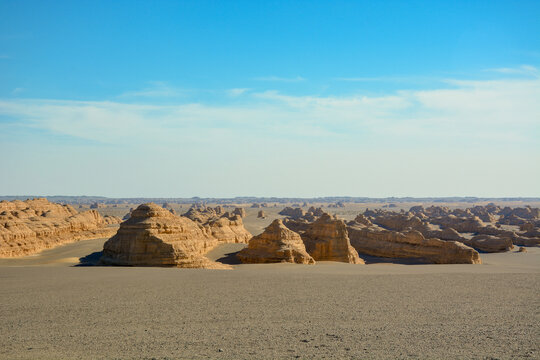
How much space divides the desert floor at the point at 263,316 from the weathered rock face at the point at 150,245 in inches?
133

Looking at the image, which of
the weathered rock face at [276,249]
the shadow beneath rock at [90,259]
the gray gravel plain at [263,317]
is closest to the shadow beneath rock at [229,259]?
the weathered rock face at [276,249]

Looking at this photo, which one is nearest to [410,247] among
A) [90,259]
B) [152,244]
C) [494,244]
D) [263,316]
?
[494,244]

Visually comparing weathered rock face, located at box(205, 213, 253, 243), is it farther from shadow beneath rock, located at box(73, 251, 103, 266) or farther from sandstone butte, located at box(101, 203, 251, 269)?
sandstone butte, located at box(101, 203, 251, 269)

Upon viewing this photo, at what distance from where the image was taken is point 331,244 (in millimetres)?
32500

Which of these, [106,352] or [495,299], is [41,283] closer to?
[106,352]

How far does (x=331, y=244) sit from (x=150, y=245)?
14387mm

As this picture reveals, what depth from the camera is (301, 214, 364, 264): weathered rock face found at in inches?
1270

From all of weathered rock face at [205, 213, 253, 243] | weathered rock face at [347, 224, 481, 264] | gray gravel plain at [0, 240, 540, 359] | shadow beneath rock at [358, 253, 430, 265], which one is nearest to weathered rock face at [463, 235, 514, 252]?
weathered rock face at [347, 224, 481, 264]

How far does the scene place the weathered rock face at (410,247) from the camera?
33.5 m

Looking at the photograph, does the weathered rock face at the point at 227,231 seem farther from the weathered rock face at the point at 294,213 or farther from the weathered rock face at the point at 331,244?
the weathered rock face at the point at 294,213

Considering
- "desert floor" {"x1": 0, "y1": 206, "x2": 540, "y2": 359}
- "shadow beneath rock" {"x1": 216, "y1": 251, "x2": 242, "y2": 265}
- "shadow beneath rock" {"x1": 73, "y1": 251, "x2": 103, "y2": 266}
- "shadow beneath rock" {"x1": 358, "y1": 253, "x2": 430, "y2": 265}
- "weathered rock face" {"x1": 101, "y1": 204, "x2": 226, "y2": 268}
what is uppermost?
"weathered rock face" {"x1": 101, "y1": 204, "x2": 226, "y2": 268}

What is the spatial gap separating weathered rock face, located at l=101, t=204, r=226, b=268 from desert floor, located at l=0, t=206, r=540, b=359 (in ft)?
11.1

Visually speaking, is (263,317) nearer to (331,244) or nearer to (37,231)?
(331,244)

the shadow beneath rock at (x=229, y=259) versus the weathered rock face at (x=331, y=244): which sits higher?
the weathered rock face at (x=331, y=244)
